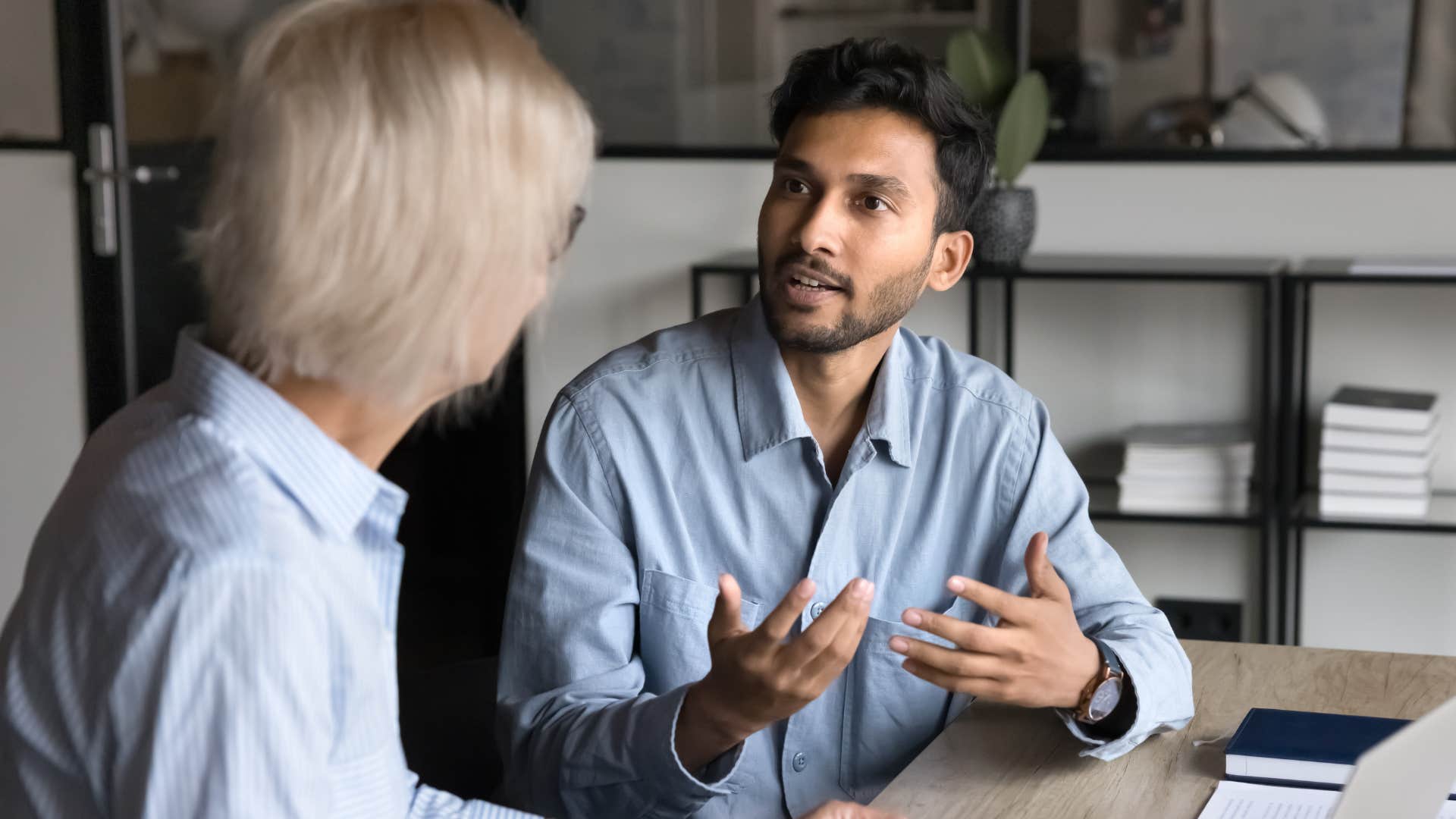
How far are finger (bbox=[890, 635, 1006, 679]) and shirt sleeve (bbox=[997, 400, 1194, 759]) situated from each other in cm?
12

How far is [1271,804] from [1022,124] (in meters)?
2.01

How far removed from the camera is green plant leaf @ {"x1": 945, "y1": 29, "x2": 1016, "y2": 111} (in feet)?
10.2

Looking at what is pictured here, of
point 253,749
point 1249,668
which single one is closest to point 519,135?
point 253,749

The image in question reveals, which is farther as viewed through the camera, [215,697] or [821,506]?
[821,506]

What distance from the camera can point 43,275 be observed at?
320 centimetres

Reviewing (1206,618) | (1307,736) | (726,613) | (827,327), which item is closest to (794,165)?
(827,327)

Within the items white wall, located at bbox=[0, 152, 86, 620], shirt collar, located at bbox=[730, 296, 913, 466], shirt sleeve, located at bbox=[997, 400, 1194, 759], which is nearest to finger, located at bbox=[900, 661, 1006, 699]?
shirt sleeve, located at bbox=[997, 400, 1194, 759]

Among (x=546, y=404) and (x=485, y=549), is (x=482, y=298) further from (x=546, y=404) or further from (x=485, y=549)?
(x=485, y=549)

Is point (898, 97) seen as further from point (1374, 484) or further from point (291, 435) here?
point (1374, 484)

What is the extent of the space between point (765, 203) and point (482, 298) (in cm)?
83

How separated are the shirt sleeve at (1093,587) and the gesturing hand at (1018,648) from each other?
0.05 metres

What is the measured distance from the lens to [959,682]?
1.29 metres

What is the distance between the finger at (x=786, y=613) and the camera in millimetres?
1148

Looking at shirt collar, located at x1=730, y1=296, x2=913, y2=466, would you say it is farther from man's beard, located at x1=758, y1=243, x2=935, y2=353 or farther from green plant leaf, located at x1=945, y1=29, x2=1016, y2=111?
green plant leaf, located at x1=945, y1=29, x2=1016, y2=111
